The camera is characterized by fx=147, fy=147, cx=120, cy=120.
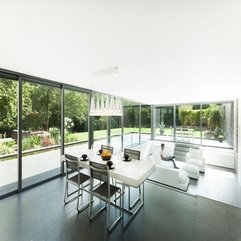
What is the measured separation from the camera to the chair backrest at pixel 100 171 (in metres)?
2.32

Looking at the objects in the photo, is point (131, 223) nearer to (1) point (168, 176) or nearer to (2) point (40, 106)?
(1) point (168, 176)

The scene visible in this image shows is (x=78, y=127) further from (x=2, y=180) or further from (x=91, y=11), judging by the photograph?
(x=91, y=11)

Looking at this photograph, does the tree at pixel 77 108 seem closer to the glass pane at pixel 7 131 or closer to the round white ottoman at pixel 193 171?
the glass pane at pixel 7 131

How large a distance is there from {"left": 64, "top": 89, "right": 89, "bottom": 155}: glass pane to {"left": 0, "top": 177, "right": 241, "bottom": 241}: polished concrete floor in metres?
1.51

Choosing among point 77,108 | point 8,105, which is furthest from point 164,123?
point 8,105

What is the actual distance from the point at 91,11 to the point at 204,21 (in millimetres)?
1011

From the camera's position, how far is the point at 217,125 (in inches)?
266

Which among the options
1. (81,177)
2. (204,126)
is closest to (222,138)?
(204,126)

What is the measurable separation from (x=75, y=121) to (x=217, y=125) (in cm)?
627

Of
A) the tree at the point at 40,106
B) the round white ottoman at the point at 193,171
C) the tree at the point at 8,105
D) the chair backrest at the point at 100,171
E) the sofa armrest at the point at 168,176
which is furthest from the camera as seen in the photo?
the round white ottoman at the point at 193,171

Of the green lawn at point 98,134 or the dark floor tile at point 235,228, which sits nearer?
the dark floor tile at point 235,228

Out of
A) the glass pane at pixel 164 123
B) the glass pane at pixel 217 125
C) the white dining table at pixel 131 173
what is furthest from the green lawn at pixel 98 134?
the glass pane at pixel 217 125

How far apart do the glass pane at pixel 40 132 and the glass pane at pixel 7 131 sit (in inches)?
6.8

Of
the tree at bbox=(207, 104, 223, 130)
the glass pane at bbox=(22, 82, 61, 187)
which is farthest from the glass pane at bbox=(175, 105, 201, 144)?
the glass pane at bbox=(22, 82, 61, 187)
